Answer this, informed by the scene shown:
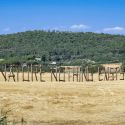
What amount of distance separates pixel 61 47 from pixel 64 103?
215 ft

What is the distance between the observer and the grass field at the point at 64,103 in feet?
86.4

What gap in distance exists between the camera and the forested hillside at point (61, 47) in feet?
265

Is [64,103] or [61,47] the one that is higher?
[61,47]

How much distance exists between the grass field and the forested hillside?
36.4 meters

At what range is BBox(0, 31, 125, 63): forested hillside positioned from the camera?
8088cm

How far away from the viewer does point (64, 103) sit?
3019 centimetres

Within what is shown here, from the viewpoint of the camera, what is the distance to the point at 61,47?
95.4 m

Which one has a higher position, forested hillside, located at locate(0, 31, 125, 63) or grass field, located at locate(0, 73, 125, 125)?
forested hillside, located at locate(0, 31, 125, 63)

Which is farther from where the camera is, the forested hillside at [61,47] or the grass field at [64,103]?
the forested hillside at [61,47]

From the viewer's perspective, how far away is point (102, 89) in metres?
33.7

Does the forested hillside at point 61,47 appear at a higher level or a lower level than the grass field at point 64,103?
higher

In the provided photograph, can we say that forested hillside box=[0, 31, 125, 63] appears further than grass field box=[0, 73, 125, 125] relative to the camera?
Yes

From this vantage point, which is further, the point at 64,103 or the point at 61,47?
the point at 61,47

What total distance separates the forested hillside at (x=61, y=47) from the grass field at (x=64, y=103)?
36392 millimetres
